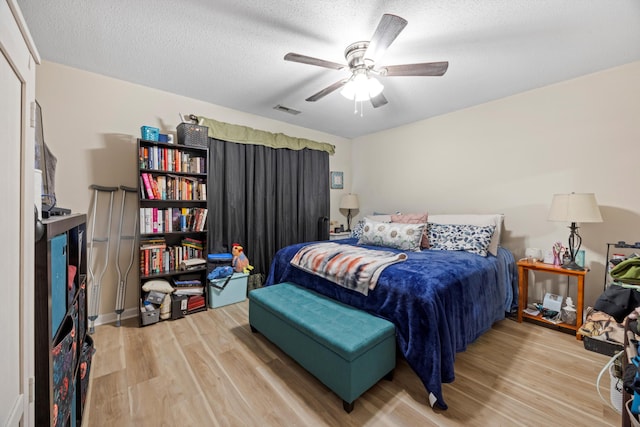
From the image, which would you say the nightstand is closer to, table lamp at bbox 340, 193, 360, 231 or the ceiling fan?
table lamp at bbox 340, 193, 360, 231

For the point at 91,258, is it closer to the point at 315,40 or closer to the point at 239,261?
the point at 239,261

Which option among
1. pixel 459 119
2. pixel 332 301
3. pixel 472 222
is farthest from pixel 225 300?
pixel 459 119

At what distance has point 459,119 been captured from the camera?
3.33m

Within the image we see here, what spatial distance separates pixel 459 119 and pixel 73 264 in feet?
13.2

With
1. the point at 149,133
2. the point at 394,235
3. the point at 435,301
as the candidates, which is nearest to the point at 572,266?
the point at 394,235

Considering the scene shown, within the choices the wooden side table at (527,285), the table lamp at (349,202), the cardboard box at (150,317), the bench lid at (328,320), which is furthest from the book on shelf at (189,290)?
the wooden side table at (527,285)

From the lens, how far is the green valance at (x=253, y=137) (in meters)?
3.09

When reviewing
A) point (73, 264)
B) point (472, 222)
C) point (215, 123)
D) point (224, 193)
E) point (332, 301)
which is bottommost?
point (332, 301)

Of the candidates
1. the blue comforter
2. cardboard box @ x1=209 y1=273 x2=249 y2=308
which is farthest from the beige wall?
the blue comforter

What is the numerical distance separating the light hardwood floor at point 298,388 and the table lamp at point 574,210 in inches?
36.7

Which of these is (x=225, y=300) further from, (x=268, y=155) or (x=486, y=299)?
(x=486, y=299)

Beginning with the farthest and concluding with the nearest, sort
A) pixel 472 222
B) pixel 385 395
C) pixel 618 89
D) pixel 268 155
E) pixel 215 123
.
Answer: pixel 268 155
pixel 215 123
pixel 472 222
pixel 618 89
pixel 385 395

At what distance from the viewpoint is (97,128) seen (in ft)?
8.09

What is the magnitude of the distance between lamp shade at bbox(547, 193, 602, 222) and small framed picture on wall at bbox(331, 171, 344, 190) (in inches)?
116
